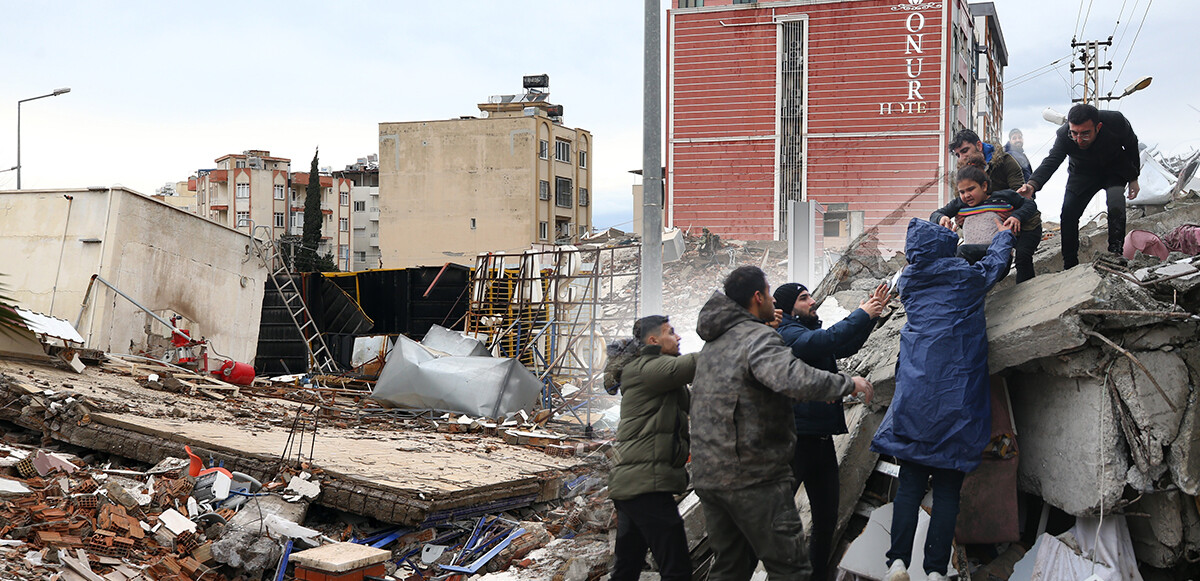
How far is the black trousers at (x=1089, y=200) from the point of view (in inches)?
215

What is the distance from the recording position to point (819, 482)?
176 inches

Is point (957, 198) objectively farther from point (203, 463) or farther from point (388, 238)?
point (388, 238)

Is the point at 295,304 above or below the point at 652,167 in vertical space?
below

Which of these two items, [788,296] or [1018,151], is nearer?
[788,296]

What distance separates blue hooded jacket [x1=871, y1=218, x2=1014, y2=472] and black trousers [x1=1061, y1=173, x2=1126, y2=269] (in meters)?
1.29

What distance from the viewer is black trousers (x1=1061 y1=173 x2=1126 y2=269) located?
546 cm

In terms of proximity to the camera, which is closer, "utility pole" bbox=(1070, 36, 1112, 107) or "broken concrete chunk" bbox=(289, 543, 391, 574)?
"broken concrete chunk" bbox=(289, 543, 391, 574)

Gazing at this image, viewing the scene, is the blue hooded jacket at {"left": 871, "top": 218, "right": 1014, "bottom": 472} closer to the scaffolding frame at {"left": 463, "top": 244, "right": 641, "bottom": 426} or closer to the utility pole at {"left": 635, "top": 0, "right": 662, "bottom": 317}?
the utility pole at {"left": 635, "top": 0, "right": 662, "bottom": 317}

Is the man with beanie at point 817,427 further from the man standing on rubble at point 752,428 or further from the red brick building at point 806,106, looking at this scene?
the red brick building at point 806,106

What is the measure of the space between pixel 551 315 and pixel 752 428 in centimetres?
1423

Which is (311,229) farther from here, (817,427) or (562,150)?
(817,427)

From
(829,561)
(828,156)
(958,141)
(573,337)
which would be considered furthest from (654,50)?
(828,156)

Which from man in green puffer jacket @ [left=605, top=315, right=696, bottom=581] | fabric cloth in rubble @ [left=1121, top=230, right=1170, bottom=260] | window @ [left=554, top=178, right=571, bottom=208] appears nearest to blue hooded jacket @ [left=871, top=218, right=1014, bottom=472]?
man in green puffer jacket @ [left=605, top=315, right=696, bottom=581]

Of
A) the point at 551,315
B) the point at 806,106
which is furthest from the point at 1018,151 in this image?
A: the point at 806,106
